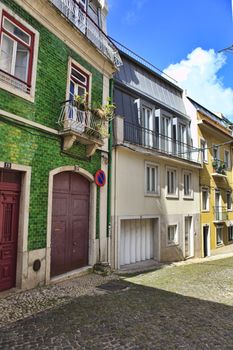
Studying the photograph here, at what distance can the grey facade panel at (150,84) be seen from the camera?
12461 millimetres

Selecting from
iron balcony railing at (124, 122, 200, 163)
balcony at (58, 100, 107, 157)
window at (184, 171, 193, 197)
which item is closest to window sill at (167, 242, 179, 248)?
window at (184, 171, 193, 197)

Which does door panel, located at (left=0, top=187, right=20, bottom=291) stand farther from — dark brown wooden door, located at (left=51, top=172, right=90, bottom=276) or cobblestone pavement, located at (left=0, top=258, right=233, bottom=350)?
cobblestone pavement, located at (left=0, top=258, right=233, bottom=350)

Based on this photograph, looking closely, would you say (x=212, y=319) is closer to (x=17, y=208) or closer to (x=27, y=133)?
(x=17, y=208)

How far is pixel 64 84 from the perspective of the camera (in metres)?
8.23

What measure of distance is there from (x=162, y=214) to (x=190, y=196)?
3.31m

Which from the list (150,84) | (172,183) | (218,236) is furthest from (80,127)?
(218,236)

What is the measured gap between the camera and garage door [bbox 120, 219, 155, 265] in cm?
1128

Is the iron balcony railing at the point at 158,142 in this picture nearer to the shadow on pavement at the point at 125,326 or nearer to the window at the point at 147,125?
the window at the point at 147,125

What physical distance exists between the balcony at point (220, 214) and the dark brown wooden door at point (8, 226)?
14518 mm

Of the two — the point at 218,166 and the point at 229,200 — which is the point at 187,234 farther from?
the point at 229,200

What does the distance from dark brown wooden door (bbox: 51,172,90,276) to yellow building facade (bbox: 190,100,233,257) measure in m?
9.70

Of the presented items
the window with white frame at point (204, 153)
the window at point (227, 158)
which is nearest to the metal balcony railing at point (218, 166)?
the window with white frame at point (204, 153)

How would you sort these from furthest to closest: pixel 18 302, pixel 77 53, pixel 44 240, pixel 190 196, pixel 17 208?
1. pixel 190 196
2. pixel 77 53
3. pixel 44 240
4. pixel 17 208
5. pixel 18 302

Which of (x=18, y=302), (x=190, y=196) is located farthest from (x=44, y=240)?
(x=190, y=196)
